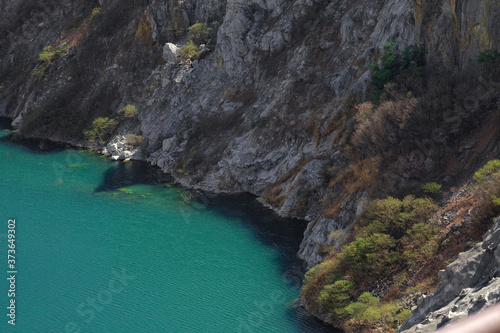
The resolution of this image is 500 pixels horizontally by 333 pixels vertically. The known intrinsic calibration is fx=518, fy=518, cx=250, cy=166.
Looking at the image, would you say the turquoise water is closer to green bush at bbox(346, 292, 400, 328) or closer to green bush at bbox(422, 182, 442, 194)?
green bush at bbox(346, 292, 400, 328)

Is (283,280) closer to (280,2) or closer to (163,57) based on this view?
(280,2)

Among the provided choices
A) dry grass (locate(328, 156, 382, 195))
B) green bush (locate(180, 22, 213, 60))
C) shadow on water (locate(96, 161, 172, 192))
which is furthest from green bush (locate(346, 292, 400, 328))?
green bush (locate(180, 22, 213, 60))

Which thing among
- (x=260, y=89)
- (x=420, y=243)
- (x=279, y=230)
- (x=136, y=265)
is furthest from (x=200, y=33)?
(x=420, y=243)

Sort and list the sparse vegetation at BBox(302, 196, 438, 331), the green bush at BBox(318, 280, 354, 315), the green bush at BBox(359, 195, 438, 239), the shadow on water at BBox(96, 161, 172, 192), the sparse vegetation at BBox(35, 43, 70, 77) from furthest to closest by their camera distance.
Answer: the sparse vegetation at BBox(35, 43, 70, 77) → the shadow on water at BBox(96, 161, 172, 192) → the green bush at BBox(359, 195, 438, 239) → the green bush at BBox(318, 280, 354, 315) → the sparse vegetation at BBox(302, 196, 438, 331)

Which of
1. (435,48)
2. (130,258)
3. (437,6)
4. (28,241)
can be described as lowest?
(28,241)

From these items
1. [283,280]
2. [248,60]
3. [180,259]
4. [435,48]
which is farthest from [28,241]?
[435,48]

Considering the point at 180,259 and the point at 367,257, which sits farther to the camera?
the point at 180,259
